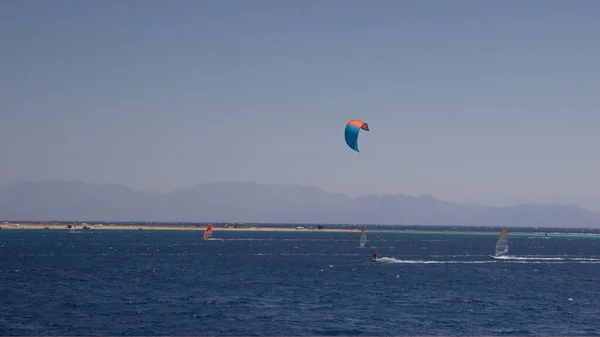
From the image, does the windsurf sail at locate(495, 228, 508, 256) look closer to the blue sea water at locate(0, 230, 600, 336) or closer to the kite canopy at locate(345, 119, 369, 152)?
the blue sea water at locate(0, 230, 600, 336)

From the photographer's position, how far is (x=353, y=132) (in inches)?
2088

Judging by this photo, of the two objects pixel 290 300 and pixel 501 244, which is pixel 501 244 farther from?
pixel 290 300

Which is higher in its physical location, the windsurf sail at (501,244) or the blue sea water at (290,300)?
the windsurf sail at (501,244)

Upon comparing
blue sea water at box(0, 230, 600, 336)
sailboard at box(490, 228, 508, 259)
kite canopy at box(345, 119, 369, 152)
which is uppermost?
kite canopy at box(345, 119, 369, 152)

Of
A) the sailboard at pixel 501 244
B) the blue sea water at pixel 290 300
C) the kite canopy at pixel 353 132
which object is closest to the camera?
the kite canopy at pixel 353 132

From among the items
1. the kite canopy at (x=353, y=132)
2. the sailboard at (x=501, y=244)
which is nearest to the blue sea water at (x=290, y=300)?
the kite canopy at (x=353, y=132)

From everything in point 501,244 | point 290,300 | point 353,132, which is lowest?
point 290,300

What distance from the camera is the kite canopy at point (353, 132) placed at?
52156 millimetres

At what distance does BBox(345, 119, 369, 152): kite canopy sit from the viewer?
5216 centimetres

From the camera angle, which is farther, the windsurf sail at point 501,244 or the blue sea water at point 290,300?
the windsurf sail at point 501,244

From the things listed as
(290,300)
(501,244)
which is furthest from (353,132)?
(501,244)

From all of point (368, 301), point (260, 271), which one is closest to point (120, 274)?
point (260, 271)

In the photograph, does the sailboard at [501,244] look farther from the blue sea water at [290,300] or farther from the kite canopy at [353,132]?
the kite canopy at [353,132]

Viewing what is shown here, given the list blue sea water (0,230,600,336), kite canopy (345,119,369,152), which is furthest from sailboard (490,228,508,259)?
kite canopy (345,119,369,152)
